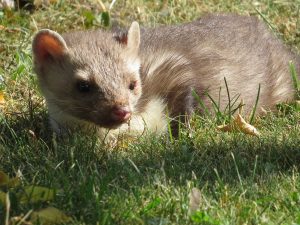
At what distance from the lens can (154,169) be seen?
512cm

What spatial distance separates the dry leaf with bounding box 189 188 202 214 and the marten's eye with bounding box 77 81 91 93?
1499 millimetres

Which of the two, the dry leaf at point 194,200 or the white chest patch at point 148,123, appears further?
the white chest patch at point 148,123

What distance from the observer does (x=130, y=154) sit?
5516 mm

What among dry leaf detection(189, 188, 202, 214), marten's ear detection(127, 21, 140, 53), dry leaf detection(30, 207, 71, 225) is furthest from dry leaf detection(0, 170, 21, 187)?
marten's ear detection(127, 21, 140, 53)

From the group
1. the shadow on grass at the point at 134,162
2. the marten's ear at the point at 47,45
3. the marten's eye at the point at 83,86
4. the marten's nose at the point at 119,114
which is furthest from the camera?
the marten's ear at the point at 47,45

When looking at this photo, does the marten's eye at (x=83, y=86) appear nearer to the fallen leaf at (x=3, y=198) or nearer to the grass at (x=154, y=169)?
the grass at (x=154, y=169)

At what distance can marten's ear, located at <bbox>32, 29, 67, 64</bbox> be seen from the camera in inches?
232

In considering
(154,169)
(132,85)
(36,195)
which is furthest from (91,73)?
(36,195)

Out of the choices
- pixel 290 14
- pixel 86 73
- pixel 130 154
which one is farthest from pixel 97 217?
pixel 290 14

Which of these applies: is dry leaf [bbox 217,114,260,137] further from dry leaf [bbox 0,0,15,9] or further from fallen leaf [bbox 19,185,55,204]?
dry leaf [bbox 0,0,15,9]

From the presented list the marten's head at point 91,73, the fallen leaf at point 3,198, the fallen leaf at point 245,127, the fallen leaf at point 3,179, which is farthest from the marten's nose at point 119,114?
the fallen leaf at point 3,198

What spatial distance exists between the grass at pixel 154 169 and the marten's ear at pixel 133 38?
707mm

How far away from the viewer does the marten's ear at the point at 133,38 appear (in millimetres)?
6098

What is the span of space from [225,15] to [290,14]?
1.48 metres
